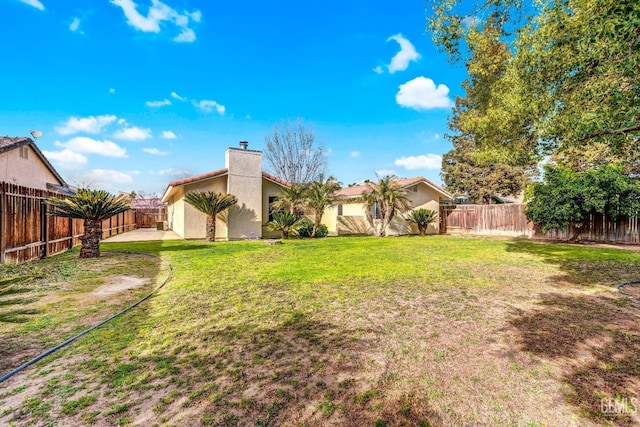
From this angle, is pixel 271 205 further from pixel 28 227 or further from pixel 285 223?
pixel 28 227

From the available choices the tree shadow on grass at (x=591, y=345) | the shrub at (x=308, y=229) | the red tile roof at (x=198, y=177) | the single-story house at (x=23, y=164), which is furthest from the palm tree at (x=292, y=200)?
the tree shadow on grass at (x=591, y=345)

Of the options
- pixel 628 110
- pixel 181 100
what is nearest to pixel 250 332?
pixel 628 110

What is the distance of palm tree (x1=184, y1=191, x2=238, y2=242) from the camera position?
560 inches

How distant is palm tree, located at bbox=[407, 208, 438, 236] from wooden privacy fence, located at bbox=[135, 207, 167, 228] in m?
23.2

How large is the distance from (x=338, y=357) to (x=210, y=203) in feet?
40.6

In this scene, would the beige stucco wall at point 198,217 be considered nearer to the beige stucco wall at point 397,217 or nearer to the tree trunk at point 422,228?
the beige stucco wall at point 397,217

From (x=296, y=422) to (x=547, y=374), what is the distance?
2.50 meters

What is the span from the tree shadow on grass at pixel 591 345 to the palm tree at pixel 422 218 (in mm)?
14786

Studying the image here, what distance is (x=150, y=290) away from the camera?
5965 mm

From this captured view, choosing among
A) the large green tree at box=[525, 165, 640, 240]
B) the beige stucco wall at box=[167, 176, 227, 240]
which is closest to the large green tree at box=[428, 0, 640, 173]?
the large green tree at box=[525, 165, 640, 240]

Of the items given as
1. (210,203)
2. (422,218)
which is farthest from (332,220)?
(210,203)

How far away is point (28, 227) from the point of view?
8406 millimetres

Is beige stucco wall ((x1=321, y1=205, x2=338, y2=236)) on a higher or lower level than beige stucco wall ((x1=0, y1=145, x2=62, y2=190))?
lower

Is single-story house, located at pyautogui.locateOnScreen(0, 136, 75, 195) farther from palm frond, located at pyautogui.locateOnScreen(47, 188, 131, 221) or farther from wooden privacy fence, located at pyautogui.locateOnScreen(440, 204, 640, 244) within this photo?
wooden privacy fence, located at pyautogui.locateOnScreen(440, 204, 640, 244)
